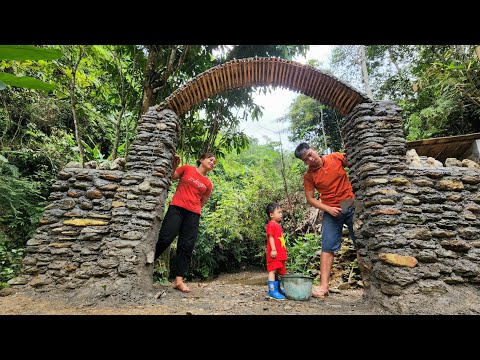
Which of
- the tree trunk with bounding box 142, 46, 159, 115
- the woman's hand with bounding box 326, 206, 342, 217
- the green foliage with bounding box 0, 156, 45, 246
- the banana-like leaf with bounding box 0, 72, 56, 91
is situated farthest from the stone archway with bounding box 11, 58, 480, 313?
the banana-like leaf with bounding box 0, 72, 56, 91

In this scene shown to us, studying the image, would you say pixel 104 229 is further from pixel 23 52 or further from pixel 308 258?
pixel 308 258

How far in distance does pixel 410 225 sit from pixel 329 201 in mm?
1045

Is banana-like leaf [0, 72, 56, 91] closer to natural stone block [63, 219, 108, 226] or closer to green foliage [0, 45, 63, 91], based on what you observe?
green foliage [0, 45, 63, 91]

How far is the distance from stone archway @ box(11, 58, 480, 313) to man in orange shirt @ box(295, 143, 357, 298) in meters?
0.23

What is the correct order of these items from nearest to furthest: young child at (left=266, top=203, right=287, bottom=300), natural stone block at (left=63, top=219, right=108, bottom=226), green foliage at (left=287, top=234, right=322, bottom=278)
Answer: natural stone block at (left=63, top=219, right=108, bottom=226) < young child at (left=266, top=203, right=287, bottom=300) < green foliage at (left=287, top=234, right=322, bottom=278)

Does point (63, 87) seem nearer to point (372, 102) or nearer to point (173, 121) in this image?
point (173, 121)

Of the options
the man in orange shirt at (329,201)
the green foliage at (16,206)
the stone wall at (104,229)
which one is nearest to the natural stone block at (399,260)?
the man in orange shirt at (329,201)

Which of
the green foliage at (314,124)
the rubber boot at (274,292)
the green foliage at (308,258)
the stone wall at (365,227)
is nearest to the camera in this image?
the stone wall at (365,227)

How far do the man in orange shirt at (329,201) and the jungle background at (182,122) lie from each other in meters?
1.13

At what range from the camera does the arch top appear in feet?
12.4

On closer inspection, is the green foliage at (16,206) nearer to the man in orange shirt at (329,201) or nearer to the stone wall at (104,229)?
the stone wall at (104,229)

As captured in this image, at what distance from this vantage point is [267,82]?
13.1 ft

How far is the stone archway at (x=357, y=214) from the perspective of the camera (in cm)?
281

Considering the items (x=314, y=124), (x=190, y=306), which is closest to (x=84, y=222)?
(x=190, y=306)
